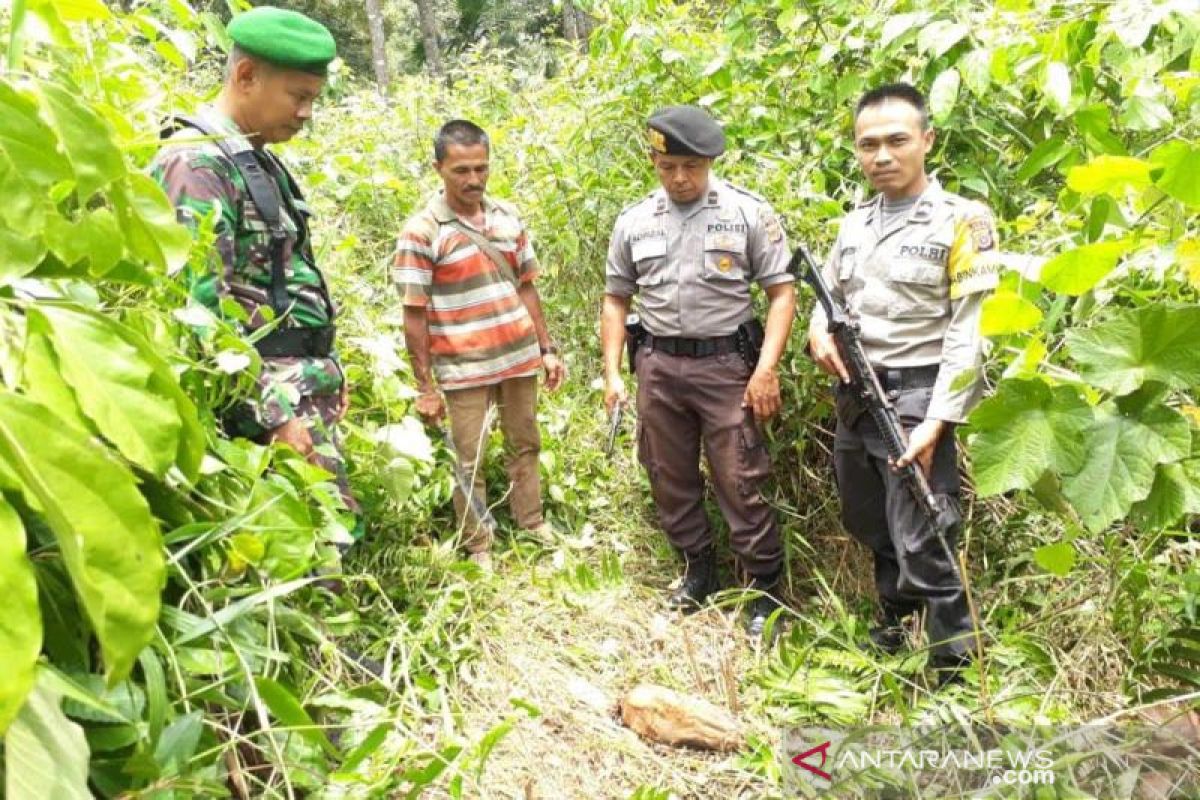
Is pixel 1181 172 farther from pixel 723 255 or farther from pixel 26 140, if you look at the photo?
pixel 723 255

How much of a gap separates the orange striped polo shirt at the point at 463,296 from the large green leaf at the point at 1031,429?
2.67 m

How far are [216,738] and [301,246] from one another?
1.47m

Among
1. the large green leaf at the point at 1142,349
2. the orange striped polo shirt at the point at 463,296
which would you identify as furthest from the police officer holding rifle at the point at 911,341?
the large green leaf at the point at 1142,349

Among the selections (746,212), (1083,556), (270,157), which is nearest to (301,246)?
(270,157)

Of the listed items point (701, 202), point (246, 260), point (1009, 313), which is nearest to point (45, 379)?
point (1009, 313)

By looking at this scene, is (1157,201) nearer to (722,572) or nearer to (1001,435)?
(1001,435)

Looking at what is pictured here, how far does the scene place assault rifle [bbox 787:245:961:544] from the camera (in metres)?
2.61

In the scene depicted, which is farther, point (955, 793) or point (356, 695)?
point (356, 695)

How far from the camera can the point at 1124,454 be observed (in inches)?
38.9

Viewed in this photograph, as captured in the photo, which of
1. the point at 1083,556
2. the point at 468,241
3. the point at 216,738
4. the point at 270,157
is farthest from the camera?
the point at 468,241

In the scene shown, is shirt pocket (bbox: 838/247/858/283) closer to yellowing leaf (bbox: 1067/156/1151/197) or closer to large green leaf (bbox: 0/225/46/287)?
yellowing leaf (bbox: 1067/156/1151/197)

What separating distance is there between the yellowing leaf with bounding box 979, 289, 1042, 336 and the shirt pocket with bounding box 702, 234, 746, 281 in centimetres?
223

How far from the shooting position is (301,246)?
2369mm

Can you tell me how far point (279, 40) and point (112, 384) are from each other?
1.82 meters
